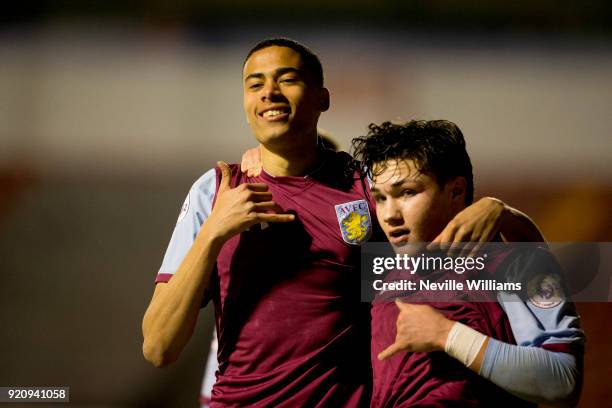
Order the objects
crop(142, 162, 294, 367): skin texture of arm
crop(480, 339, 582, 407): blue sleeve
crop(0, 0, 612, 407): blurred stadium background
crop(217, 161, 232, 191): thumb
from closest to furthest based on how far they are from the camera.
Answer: crop(480, 339, 582, 407): blue sleeve → crop(142, 162, 294, 367): skin texture of arm → crop(217, 161, 232, 191): thumb → crop(0, 0, 612, 407): blurred stadium background

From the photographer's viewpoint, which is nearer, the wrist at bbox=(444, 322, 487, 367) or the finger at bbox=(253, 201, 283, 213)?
the wrist at bbox=(444, 322, 487, 367)

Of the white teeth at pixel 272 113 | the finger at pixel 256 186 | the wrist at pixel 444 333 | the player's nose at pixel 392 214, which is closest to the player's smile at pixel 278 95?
the white teeth at pixel 272 113

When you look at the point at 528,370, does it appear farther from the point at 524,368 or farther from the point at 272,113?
the point at 272,113

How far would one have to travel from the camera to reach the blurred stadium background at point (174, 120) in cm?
199

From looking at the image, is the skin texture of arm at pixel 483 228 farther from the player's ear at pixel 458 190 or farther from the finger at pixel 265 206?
the finger at pixel 265 206

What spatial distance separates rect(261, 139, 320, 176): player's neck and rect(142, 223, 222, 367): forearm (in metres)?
0.21

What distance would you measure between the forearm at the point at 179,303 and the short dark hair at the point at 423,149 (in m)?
0.33

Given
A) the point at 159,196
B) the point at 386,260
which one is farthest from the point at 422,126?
the point at 159,196

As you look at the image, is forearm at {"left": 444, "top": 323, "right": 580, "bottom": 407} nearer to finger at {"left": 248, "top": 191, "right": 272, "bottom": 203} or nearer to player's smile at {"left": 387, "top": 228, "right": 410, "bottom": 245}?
player's smile at {"left": 387, "top": 228, "right": 410, "bottom": 245}

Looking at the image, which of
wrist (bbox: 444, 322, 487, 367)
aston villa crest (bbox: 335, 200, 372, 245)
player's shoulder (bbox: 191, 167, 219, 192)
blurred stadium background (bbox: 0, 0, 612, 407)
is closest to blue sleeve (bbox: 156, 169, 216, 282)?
player's shoulder (bbox: 191, 167, 219, 192)

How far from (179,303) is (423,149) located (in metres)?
0.51

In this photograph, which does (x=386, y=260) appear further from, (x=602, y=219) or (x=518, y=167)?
(x=602, y=219)

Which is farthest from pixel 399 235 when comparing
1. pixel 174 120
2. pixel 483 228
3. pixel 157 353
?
pixel 174 120

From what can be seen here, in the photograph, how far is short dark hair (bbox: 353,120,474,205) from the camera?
1.27 m
